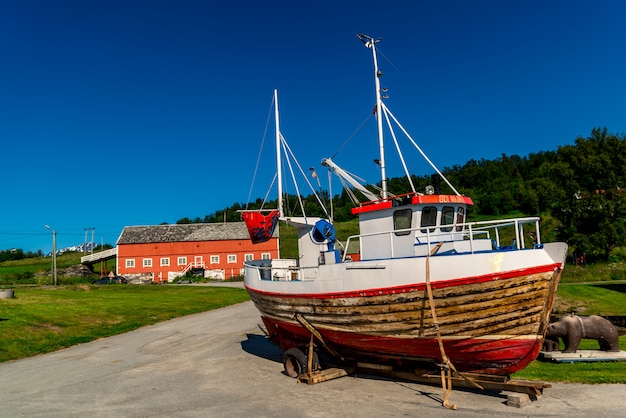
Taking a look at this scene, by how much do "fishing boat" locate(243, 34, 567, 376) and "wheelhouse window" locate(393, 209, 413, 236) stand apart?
3 cm

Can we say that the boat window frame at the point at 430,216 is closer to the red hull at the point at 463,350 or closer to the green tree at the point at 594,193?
the red hull at the point at 463,350

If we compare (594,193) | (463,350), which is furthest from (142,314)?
(594,193)

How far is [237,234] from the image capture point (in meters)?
56.5

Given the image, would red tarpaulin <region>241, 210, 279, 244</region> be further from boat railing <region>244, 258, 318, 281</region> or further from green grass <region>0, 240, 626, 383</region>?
green grass <region>0, 240, 626, 383</region>

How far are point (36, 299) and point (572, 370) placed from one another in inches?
1175

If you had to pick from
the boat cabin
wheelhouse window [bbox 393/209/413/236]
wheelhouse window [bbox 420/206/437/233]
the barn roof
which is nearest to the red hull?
the boat cabin

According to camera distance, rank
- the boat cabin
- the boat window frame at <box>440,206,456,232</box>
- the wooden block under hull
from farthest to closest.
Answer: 1. the boat window frame at <box>440,206,456,232</box>
2. the boat cabin
3. the wooden block under hull

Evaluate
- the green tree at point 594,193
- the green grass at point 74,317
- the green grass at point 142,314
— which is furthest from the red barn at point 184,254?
the green tree at point 594,193

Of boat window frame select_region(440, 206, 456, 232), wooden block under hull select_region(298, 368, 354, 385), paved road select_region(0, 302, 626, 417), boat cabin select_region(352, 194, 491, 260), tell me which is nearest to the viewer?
paved road select_region(0, 302, 626, 417)

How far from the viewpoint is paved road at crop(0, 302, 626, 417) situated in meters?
8.08

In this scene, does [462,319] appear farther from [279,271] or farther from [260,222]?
[260,222]

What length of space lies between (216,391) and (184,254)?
47.5 m

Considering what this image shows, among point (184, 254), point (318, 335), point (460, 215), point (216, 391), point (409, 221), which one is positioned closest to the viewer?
point (216, 391)

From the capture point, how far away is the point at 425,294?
8.46m
